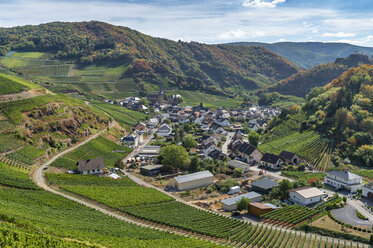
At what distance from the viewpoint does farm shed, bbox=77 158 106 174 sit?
62.0m

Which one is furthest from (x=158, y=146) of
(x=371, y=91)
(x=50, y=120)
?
(x=371, y=91)

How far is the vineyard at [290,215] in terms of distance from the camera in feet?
149

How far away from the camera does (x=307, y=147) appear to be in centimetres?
8481

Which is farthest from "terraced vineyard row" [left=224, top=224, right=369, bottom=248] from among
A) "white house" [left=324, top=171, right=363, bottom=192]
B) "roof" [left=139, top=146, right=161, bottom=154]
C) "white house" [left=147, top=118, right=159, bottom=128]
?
"white house" [left=147, top=118, right=159, bottom=128]

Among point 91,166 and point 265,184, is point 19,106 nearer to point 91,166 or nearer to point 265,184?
point 91,166

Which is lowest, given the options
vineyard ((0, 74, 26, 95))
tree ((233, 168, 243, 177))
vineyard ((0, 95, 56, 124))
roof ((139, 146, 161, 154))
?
tree ((233, 168, 243, 177))

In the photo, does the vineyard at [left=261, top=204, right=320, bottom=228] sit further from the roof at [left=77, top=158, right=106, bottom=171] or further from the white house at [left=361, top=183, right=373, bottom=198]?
the roof at [left=77, top=158, right=106, bottom=171]

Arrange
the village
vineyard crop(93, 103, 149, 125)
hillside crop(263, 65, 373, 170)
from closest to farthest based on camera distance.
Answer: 1. the village
2. hillside crop(263, 65, 373, 170)
3. vineyard crop(93, 103, 149, 125)

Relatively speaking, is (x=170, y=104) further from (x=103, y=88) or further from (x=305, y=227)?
(x=305, y=227)

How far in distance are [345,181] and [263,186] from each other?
1689 cm

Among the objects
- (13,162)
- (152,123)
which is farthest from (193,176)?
(152,123)

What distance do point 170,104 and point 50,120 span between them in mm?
102175

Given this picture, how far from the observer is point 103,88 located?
16500cm

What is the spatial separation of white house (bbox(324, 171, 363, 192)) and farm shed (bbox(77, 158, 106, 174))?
161 ft
